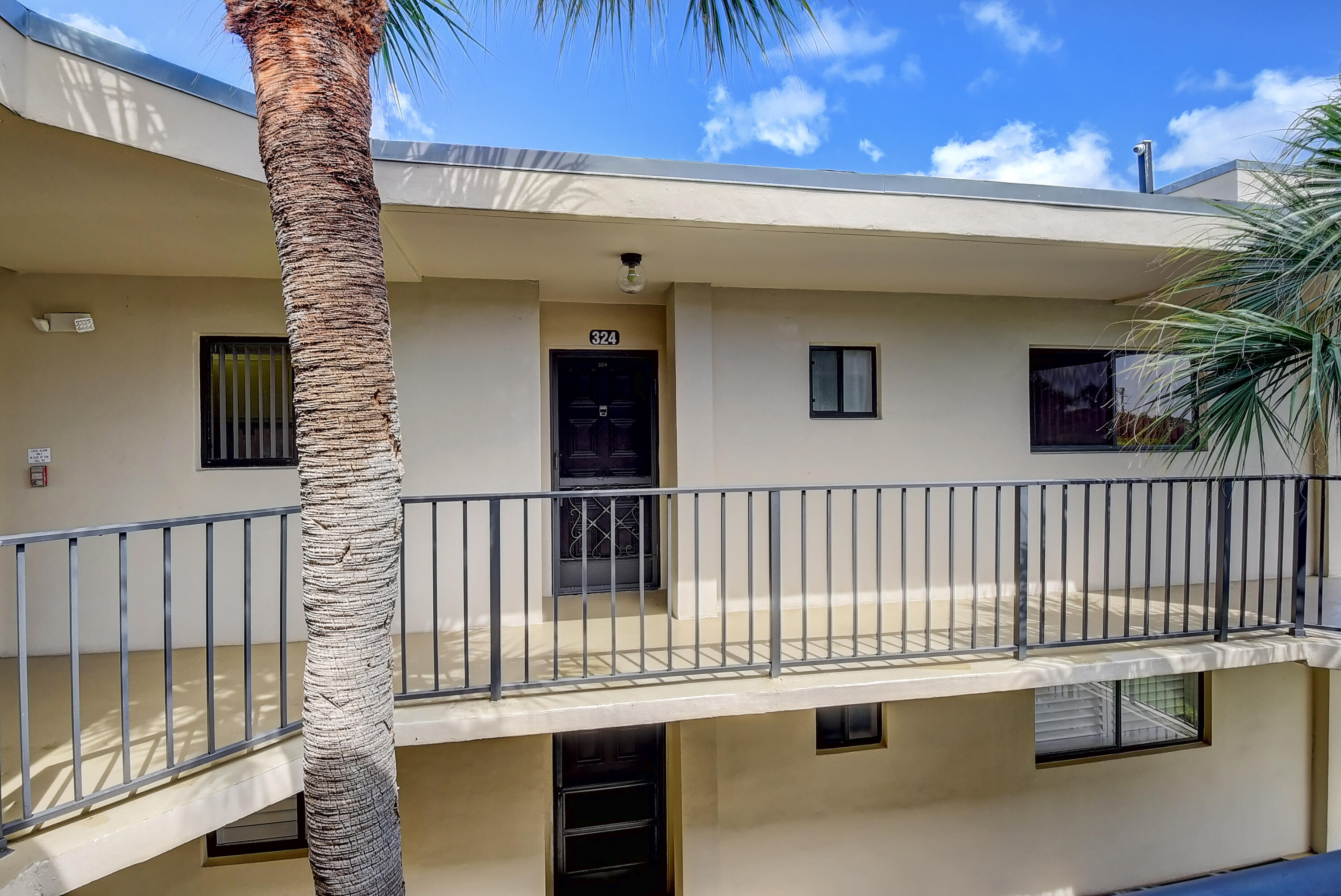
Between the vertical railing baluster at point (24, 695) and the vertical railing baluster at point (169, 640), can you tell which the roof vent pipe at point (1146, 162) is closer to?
the vertical railing baluster at point (169, 640)

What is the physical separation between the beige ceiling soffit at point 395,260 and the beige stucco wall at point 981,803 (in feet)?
11.6

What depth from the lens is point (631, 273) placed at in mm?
4078

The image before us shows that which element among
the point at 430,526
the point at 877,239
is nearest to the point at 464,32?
the point at 877,239

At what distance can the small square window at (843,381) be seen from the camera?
5156mm

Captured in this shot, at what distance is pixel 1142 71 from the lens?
11.7 m

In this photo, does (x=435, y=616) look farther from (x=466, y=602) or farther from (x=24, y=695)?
(x=24, y=695)

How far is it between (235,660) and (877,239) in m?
4.59

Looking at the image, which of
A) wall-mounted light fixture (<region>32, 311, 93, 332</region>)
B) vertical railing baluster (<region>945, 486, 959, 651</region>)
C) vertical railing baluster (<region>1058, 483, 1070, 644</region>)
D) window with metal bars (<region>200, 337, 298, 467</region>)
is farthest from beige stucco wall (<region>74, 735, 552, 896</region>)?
wall-mounted light fixture (<region>32, 311, 93, 332</region>)

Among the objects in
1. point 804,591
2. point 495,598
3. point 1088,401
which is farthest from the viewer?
point 1088,401

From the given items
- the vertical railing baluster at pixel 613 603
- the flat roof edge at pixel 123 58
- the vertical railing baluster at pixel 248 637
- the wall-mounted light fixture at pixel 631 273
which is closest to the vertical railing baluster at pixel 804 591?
the vertical railing baluster at pixel 613 603

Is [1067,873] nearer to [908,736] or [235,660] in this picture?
[908,736]

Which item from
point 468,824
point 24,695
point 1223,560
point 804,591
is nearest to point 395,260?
point 24,695

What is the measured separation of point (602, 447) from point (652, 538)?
0.88 meters

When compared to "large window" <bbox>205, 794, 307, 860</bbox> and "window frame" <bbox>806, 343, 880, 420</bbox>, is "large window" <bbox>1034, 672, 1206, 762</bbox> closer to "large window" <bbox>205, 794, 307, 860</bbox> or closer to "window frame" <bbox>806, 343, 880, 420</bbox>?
"window frame" <bbox>806, 343, 880, 420</bbox>
